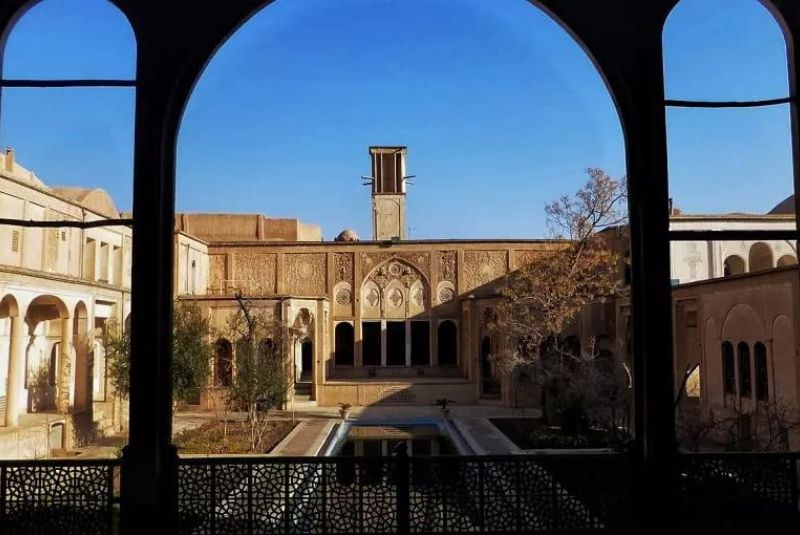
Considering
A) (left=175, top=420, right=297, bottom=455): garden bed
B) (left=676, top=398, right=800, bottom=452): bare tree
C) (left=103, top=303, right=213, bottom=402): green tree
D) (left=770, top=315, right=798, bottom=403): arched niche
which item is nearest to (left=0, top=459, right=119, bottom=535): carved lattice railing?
(left=676, top=398, right=800, bottom=452): bare tree

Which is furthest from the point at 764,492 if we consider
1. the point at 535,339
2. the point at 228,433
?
the point at 228,433

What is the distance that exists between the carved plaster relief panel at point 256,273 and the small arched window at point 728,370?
51.4 feet

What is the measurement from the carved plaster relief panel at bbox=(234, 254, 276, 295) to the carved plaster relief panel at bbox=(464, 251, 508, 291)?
283 inches

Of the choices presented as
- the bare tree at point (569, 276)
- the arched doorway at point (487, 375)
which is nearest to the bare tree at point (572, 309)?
the bare tree at point (569, 276)

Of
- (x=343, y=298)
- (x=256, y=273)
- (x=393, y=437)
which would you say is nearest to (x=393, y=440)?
(x=393, y=437)

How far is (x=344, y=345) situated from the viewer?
25.8 metres

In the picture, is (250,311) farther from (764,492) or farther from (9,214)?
(764,492)

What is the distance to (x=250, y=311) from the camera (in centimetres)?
2062

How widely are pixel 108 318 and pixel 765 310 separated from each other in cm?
1473

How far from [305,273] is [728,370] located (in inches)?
601

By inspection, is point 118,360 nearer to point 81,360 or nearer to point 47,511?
point 81,360

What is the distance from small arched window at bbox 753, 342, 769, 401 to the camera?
41.5 ft

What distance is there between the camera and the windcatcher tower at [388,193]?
93.5ft

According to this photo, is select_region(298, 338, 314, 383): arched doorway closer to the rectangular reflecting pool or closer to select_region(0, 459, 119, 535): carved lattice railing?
the rectangular reflecting pool
